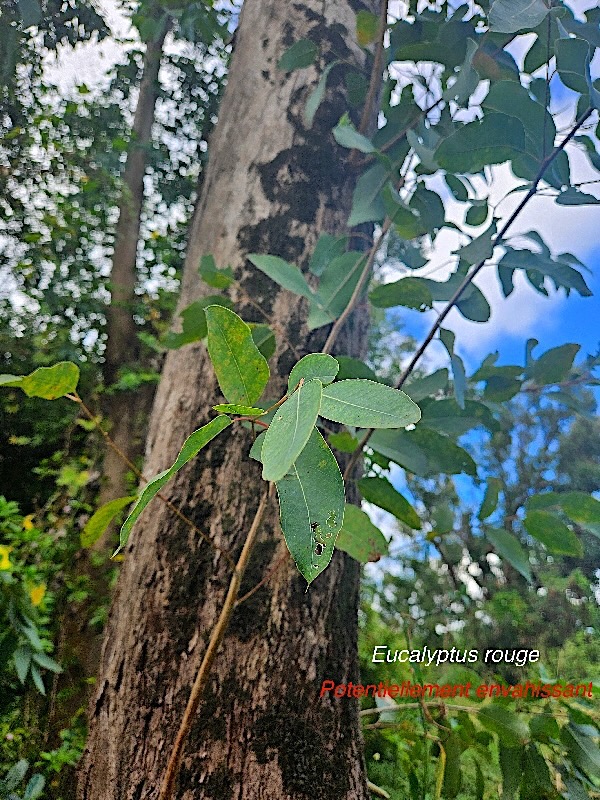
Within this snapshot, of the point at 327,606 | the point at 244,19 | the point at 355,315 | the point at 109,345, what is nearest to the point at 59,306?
the point at 109,345

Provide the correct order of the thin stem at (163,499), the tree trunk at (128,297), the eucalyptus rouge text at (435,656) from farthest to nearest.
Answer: the tree trunk at (128,297) < the eucalyptus rouge text at (435,656) < the thin stem at (163,499)

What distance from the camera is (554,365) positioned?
2.53 feet

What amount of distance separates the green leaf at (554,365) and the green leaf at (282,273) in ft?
1.32

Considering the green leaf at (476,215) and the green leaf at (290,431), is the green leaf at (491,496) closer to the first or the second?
the green leaf at (476,215)

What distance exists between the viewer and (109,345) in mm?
2605

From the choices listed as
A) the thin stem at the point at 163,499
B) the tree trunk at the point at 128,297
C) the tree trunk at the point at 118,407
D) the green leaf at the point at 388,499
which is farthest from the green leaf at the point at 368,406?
the tree trunk at the point at 128,297

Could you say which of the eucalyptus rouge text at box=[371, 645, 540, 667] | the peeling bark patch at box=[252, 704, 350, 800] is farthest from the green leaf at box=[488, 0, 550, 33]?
the eucalyptus rouge text at box=[371, 645, 540, 667]

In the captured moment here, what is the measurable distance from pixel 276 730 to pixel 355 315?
1.89ft

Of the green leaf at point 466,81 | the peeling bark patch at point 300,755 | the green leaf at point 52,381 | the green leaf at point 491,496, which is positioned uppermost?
the green leaf at point 466,81

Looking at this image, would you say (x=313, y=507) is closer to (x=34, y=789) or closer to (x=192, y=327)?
(x=192, y=327)

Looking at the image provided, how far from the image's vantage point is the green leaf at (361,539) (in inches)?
20.1

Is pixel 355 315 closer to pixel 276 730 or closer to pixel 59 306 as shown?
pixel 276 730

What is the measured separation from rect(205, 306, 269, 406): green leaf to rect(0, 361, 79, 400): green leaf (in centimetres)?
20

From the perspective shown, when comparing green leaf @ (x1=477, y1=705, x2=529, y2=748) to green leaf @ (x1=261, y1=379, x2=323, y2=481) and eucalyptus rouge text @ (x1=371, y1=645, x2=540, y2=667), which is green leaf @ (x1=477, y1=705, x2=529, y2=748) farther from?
green leaf @ (x1=261, y1=379, x2=323, y2=481)
